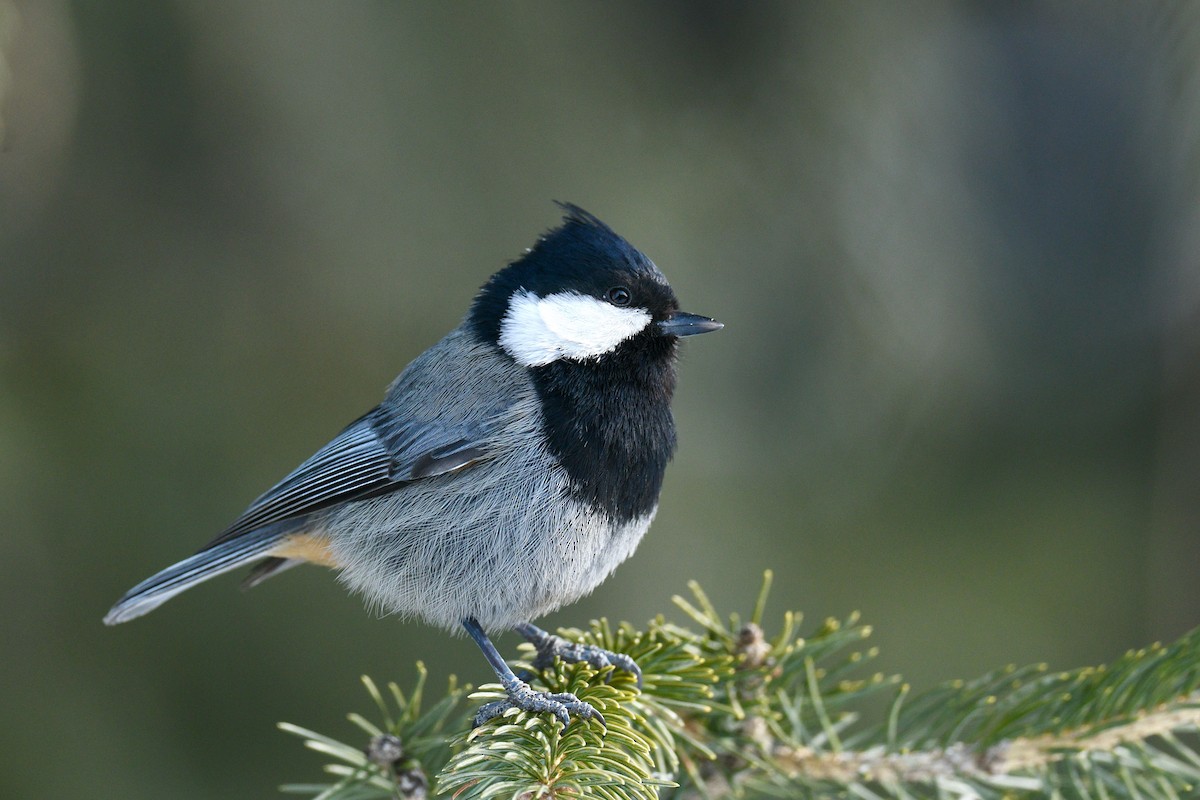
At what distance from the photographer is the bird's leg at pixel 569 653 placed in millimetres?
1834

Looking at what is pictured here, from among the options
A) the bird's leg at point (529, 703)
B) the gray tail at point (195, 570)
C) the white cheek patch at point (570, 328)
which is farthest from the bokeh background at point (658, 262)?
the bird's leg at point (529, 703)

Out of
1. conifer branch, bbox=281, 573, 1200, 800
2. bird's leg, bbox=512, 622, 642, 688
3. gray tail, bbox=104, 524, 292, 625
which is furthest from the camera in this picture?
gray tail, bbox=104, 524, 292, 625

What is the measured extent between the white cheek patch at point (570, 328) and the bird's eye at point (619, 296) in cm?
1

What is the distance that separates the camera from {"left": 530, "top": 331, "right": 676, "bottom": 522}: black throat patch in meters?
2.03

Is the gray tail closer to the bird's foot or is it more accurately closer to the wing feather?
the wing feather

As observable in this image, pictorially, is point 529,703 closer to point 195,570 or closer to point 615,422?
point 615,422

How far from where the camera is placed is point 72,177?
103 inches

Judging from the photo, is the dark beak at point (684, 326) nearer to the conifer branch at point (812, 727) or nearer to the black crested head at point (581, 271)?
the black crested head at point (581, 271)

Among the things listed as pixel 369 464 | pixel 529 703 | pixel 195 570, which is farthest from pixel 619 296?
pixel 195 570

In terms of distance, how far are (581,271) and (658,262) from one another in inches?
26.0

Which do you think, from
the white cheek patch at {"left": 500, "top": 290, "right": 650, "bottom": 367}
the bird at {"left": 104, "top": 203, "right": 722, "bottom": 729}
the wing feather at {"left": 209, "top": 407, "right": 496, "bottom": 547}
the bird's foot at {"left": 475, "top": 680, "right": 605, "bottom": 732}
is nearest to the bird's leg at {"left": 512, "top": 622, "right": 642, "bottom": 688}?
the bird at {"left": 104, "top": 203, "right": 722, "bottom": 729}

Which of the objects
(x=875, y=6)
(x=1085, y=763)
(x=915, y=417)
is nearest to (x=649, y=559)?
(x=915, y=417)

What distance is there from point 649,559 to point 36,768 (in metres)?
1.57

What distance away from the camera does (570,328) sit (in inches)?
83.9
